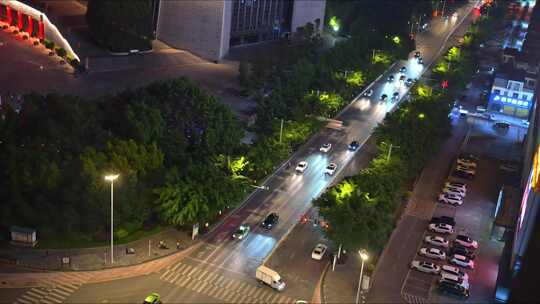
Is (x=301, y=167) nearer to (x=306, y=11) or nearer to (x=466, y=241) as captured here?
(x=466, y=241)

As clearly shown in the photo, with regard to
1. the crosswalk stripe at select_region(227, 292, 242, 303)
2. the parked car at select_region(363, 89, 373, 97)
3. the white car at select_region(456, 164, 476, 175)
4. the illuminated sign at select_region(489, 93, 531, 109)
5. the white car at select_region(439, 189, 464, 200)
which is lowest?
the crosswalk stripe at select_region(227, 292, 242, 303)

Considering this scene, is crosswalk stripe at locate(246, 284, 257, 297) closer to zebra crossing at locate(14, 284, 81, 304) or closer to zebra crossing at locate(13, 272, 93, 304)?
zebra crossing at locate(13, 272, 93, 304)

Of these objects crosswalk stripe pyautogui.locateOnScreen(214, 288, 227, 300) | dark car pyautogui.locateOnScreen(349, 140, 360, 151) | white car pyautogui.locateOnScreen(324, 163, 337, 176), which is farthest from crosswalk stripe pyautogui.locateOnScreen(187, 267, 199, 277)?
dark car pyautogui.locateOnScreen(349, 140, 360, 151)

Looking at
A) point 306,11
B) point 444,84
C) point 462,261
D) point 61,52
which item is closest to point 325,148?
point 462,261

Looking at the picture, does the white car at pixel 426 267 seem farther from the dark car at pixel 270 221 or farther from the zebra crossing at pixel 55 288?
the zebra crossing at pixel 55 288

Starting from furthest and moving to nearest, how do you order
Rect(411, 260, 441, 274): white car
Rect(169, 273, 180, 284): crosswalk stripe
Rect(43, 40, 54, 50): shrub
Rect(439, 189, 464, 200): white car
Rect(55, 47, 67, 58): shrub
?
Rect(43, 40, 54, 50): shrub < Rect(55, 47, 67, 58): shrub < Rect(439, 189, 464, 200): white car < Rect(411, 260, 441, 274): white car < Rect(169, 273, 180, 284): crosswalk stripe

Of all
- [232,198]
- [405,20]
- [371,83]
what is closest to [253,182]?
[232,198]
